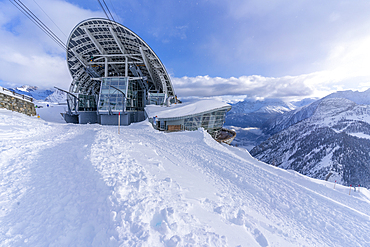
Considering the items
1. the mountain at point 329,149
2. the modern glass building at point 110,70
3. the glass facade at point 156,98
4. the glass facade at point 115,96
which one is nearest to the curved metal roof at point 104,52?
the modern glass building at point 110,70

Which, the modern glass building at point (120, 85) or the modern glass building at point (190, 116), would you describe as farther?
the modern glass building at point (120, 85)

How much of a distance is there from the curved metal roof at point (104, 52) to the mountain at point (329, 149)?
8536 cm

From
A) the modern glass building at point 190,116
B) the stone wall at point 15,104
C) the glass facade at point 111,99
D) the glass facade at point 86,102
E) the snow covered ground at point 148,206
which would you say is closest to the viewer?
the snow covered ground at point 148,206

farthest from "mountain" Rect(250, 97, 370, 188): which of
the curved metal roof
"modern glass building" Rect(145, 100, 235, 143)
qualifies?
the curved metal roof

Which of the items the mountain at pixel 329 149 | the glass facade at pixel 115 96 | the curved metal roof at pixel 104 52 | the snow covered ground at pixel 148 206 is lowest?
the mountain at pixel 329 149

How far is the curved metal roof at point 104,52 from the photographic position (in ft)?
73.6

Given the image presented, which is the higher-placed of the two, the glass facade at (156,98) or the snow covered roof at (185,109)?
the glass facade at (156,98)

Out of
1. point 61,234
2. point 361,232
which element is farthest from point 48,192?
point 361,232

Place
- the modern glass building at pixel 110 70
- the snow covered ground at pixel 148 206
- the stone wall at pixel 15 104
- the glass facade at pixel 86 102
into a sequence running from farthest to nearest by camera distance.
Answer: the glass facade at pixel 86 102, the modern glass building at pixel 110 70, the stone wall at pixel 15 104, the snow covered ground at pixel 148 206

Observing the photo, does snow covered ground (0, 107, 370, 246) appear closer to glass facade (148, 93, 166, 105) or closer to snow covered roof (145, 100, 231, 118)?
snow covered roof (145, 100, 231, 118)

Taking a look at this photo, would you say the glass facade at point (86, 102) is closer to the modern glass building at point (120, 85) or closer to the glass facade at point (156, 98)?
the modern glass building at point (120, 85)

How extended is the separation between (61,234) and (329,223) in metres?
6.92

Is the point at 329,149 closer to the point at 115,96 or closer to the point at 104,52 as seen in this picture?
the point at 115,96

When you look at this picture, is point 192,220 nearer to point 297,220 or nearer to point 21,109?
point 297,220
